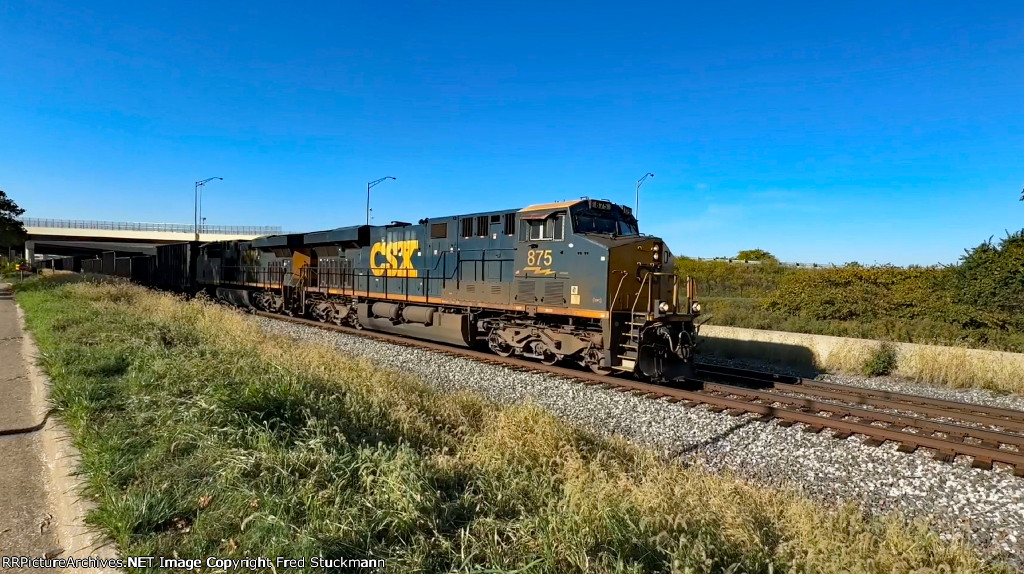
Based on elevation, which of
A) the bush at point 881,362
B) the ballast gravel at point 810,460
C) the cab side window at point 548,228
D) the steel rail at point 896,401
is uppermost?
the cab side window at point 548,228

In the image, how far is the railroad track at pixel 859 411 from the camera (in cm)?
657

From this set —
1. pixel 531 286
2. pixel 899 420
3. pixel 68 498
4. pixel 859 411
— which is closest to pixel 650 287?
pixel 531 286

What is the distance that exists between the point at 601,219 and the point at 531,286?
1.90 metres

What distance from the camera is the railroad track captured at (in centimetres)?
657

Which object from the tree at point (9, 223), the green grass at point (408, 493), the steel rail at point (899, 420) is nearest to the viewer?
the green grass at point (408, 493)

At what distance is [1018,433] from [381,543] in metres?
8.66

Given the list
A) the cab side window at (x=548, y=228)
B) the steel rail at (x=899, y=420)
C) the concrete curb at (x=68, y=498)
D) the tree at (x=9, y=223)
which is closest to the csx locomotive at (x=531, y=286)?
the cab side window at (x=548, y=228)

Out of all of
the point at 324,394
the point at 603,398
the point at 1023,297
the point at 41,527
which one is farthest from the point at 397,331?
the point at 1023,297

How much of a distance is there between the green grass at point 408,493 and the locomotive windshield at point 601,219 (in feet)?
16.3

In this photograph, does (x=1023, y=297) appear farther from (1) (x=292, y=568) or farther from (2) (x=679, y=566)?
(1) (x=292, y=568)

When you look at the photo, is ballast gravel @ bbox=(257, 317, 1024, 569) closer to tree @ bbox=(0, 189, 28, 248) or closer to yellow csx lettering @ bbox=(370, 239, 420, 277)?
yellow csx lettering @ bbox=(370, 239, 420, 277)

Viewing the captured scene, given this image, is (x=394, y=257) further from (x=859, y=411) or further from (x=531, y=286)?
(x=859, y=411)

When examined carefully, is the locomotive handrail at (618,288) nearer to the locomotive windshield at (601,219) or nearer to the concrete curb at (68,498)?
the locomotive windshield at (601,219)

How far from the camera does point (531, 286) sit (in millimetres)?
11055
